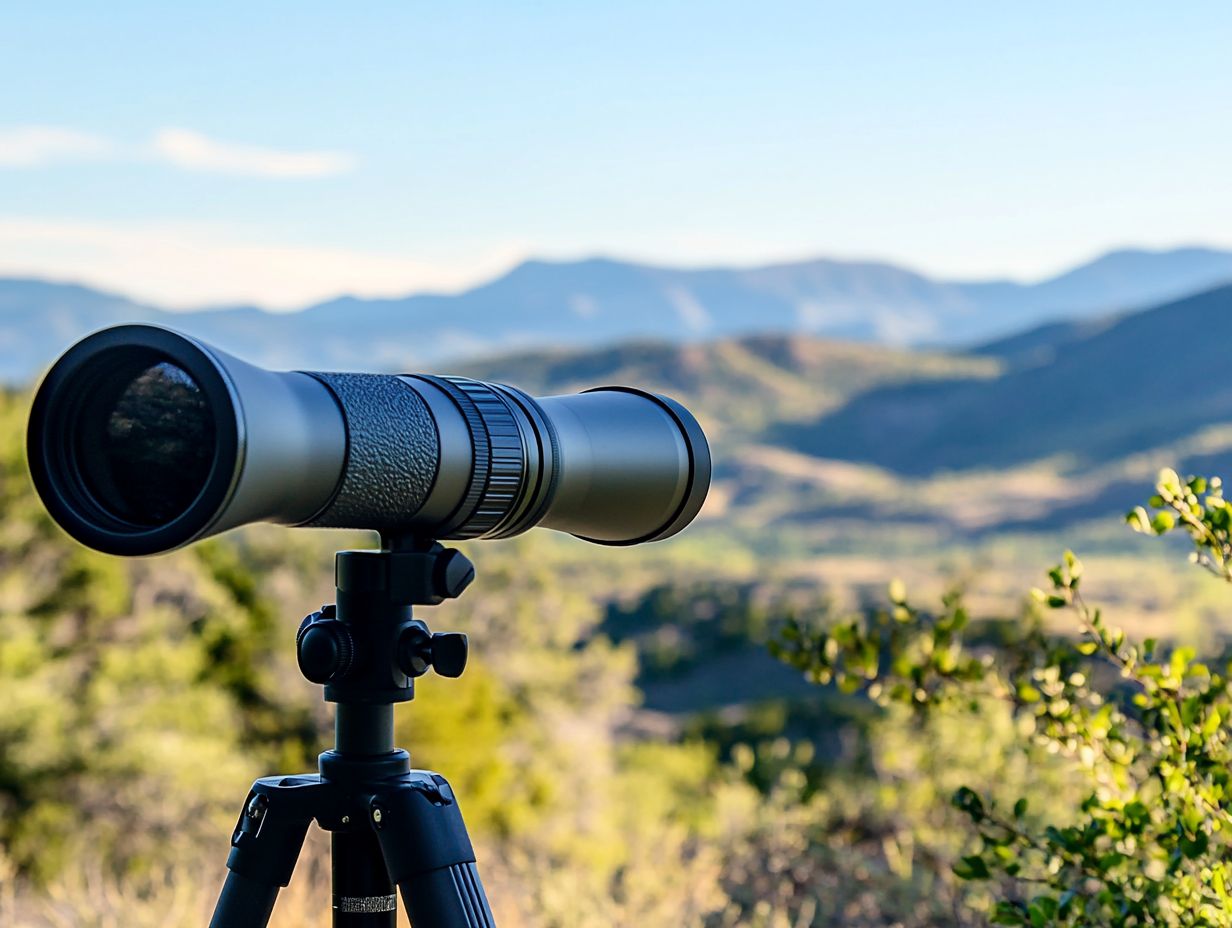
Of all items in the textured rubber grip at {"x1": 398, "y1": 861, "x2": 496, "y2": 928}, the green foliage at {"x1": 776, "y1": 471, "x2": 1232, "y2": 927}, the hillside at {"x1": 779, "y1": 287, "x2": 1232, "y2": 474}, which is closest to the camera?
the textured rubber grip at {"x1": 398, "y1": 861, "x2": 496, "y2": 928}

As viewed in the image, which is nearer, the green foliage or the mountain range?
the green foliage

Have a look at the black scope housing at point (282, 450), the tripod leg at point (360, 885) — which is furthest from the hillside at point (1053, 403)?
the tripod leg at point (360, 885)

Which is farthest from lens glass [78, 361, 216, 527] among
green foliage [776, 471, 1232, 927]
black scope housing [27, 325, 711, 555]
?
green foliage [776, 471, 1232, 927]

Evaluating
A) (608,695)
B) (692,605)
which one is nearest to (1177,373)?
(692,605)

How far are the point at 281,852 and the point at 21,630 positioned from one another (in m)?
10.9

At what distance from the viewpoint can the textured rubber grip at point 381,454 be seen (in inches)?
58.6

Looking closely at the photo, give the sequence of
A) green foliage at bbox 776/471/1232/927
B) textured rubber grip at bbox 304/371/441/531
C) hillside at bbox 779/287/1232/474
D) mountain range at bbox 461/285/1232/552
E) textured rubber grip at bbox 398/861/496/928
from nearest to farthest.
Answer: textured rubber grip at bbox 304/371/441/531 < textured rubber grip at bbox 398/861/496/928 < green foliage at bbox 776/471/1232/927 < mountain range at bbox 461/285/1232/552 < hillside at bbox 779/287/1232/474

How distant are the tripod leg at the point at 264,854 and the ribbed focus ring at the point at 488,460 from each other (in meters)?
0.34

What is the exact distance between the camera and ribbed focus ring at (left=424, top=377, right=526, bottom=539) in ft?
5.40

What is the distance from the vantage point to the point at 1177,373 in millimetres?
97250

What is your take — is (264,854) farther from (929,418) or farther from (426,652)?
(929,418)

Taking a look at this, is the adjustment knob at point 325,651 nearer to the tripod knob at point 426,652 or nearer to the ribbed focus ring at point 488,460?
the tripod knob at point 426,652

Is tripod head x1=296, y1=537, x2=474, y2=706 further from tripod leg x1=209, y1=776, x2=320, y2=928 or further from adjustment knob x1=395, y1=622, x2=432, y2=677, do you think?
tripod leg x1=209, y1=776, x2=320, y2=928

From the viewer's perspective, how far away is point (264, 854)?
65.2 inches
